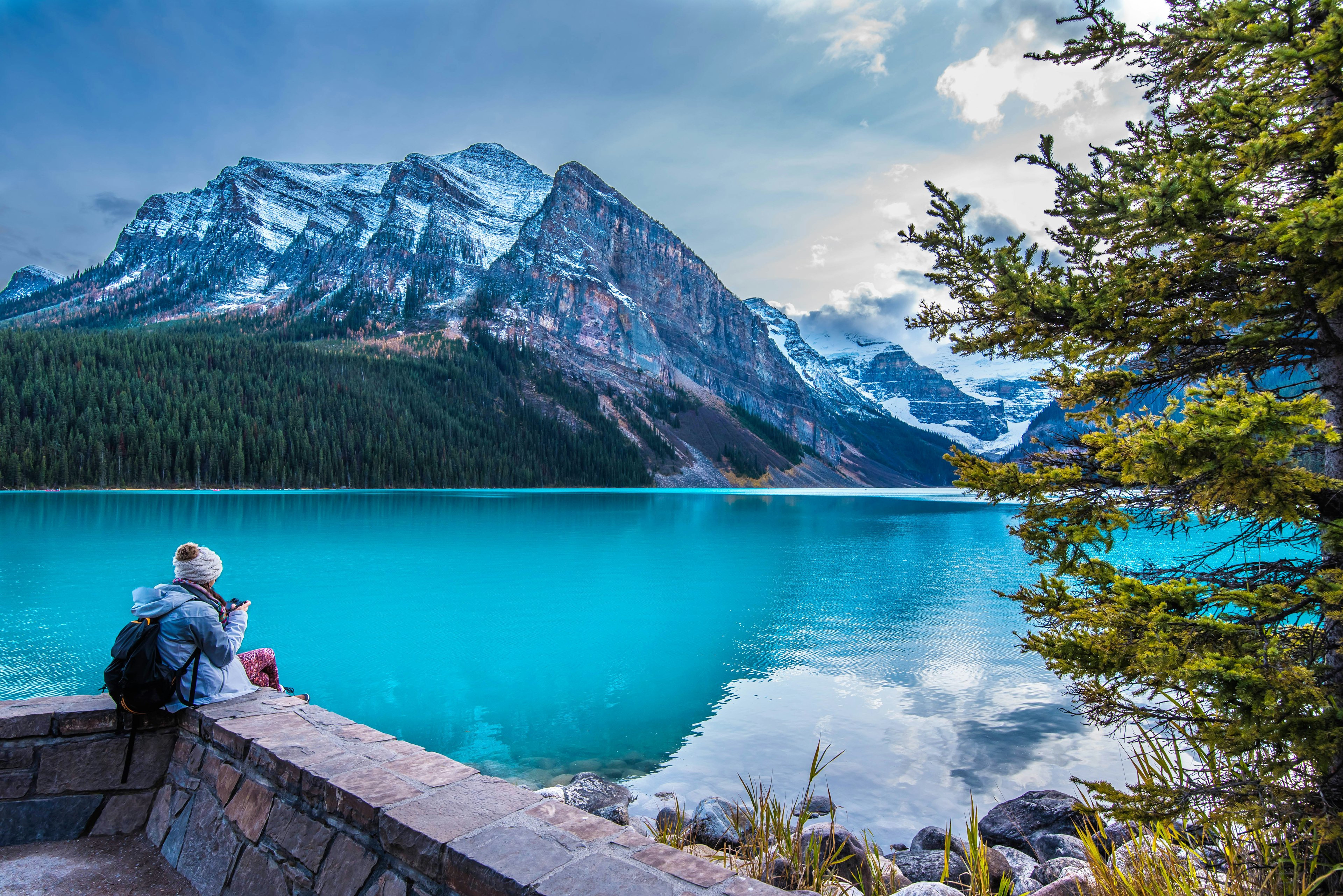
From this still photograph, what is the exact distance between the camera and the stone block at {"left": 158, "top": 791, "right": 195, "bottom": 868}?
419 centimetres

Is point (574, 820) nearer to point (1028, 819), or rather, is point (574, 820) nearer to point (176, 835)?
point (176, 835)

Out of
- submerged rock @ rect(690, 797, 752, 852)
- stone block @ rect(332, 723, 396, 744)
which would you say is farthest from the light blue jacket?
submerged rock @ rect(690, 797, 752, 852)

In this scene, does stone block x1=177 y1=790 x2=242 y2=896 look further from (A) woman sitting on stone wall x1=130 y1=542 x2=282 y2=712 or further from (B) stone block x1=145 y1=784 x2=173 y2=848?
(A) woman sitting on stone wall x1=130 y1=542 x2=282 y2=712

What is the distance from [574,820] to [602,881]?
0.58 meters

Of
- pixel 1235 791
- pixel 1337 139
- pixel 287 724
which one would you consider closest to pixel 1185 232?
pixel 1337 139

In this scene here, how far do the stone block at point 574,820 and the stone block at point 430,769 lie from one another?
1.81 ft

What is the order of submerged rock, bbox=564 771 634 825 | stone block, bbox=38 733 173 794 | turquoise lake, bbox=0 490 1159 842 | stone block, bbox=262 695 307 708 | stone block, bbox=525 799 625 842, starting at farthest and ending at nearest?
turquoise lake, bbox=0 490 1159 842 < submerged rock, bbox=564 771 634 825 < stone block, bbox=262 695 307 708 < stone block, bbox=38 733 173 794 < stone block, bbox=525 799 625 842

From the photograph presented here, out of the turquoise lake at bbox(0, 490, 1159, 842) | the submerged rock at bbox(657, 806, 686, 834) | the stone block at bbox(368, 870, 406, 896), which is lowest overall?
the turquoise lake at bbox(0, 490, 1159, 842)

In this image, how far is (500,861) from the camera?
2648mm

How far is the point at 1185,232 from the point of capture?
353 centimetres

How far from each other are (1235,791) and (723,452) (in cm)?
16656

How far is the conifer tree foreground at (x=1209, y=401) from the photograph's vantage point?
3.09 m

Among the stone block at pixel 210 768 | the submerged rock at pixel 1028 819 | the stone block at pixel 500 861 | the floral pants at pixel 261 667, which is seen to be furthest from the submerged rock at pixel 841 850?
the floral pants at pixel 261 667

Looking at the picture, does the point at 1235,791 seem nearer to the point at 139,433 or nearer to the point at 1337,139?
the point at 1337,139
